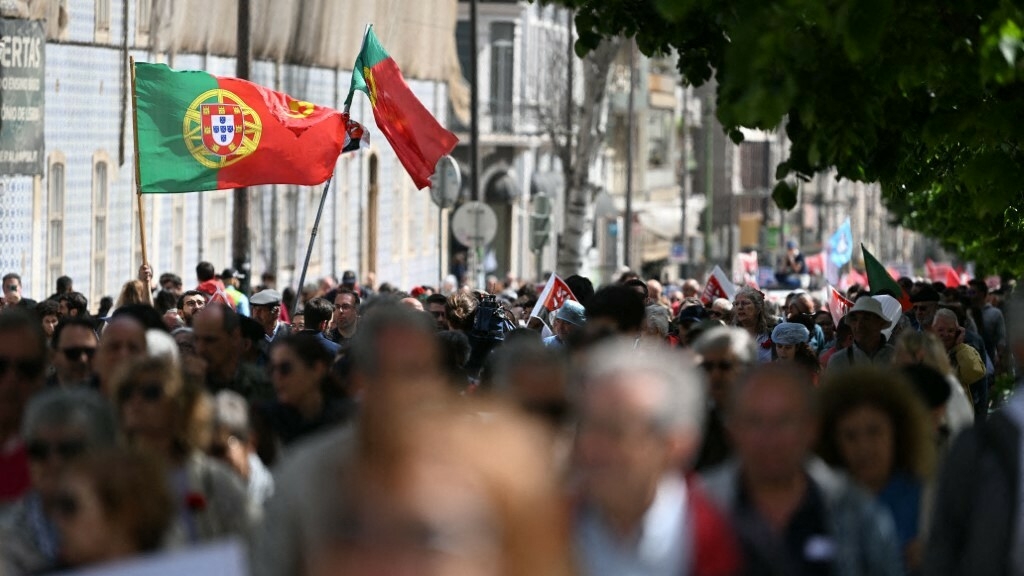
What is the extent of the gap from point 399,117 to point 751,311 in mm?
4277

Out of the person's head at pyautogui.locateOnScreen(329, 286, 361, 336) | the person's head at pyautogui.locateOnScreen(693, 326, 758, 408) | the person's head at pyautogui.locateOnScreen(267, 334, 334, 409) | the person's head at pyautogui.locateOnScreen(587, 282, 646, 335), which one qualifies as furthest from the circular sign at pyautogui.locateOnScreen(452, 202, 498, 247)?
the person's head at pyautogui.locateOnScreen(693, 326, 758, 408)

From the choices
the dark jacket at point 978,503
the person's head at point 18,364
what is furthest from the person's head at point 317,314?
the dark jacket at point 978,503

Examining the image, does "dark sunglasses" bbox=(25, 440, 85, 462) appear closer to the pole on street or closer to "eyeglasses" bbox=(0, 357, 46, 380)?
"eyeglasses" bbox=(0, 357, 46, 380)

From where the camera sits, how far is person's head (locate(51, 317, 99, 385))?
360 inches

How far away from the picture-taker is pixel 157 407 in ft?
22.2

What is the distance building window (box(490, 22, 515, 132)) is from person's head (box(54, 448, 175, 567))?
51026 millimetres

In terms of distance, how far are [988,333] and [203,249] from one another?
41.4 ft

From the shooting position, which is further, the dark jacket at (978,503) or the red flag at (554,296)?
the red flag at (554,296)

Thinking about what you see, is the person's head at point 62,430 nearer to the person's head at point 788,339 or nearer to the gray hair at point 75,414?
the gray hair at point 75,414

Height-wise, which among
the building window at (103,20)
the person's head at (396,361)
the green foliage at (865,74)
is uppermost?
the building window at (103,20)

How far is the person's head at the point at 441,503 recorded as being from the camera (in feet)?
13.3

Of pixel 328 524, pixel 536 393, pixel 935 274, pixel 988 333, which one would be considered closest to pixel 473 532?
pixel 328 524

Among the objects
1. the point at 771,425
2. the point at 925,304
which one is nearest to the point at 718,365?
the point at 771,425

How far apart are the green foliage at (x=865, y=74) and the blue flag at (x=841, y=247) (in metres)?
16.3
